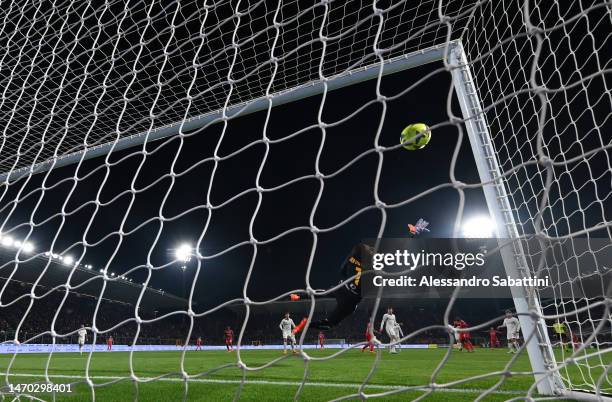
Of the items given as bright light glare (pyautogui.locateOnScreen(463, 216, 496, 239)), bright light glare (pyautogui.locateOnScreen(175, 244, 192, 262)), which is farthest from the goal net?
bright light glare (pyautogui.locateOnScreen(463, 216, 496, 239))

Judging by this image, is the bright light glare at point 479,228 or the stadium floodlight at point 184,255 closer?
the stadium floodlight at point 184,255

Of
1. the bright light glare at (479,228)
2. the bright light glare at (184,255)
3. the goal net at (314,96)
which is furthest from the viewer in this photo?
the bright light glare at (479,228)

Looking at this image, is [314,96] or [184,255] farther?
[314,96]

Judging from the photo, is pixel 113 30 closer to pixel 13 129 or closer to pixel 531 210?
pixel 13 129

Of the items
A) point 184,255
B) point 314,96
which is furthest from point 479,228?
point 184,255

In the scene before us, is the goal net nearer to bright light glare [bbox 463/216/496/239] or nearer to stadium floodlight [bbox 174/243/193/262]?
stadium floodlight [bbox 174/243/193/262]

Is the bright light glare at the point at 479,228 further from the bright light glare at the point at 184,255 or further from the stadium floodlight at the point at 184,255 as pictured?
the bright light glare at the point at 184,255

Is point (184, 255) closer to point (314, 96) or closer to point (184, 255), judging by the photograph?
point (184, 255)

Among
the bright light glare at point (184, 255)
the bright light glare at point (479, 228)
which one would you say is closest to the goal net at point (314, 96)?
the bright light glare at point (184, 255)

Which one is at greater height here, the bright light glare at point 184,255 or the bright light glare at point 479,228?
the bright light glare at point 479,228

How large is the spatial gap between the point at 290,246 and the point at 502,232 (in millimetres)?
24685

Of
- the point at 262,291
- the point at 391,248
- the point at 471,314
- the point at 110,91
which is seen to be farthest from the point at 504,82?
the point at 262,291

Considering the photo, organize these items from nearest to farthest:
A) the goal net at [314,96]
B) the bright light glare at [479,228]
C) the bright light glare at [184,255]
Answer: the bright light glare at [184,255], the goal net at [314,96], the bright light glare at [479,228]

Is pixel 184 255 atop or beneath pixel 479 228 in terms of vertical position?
beneath
